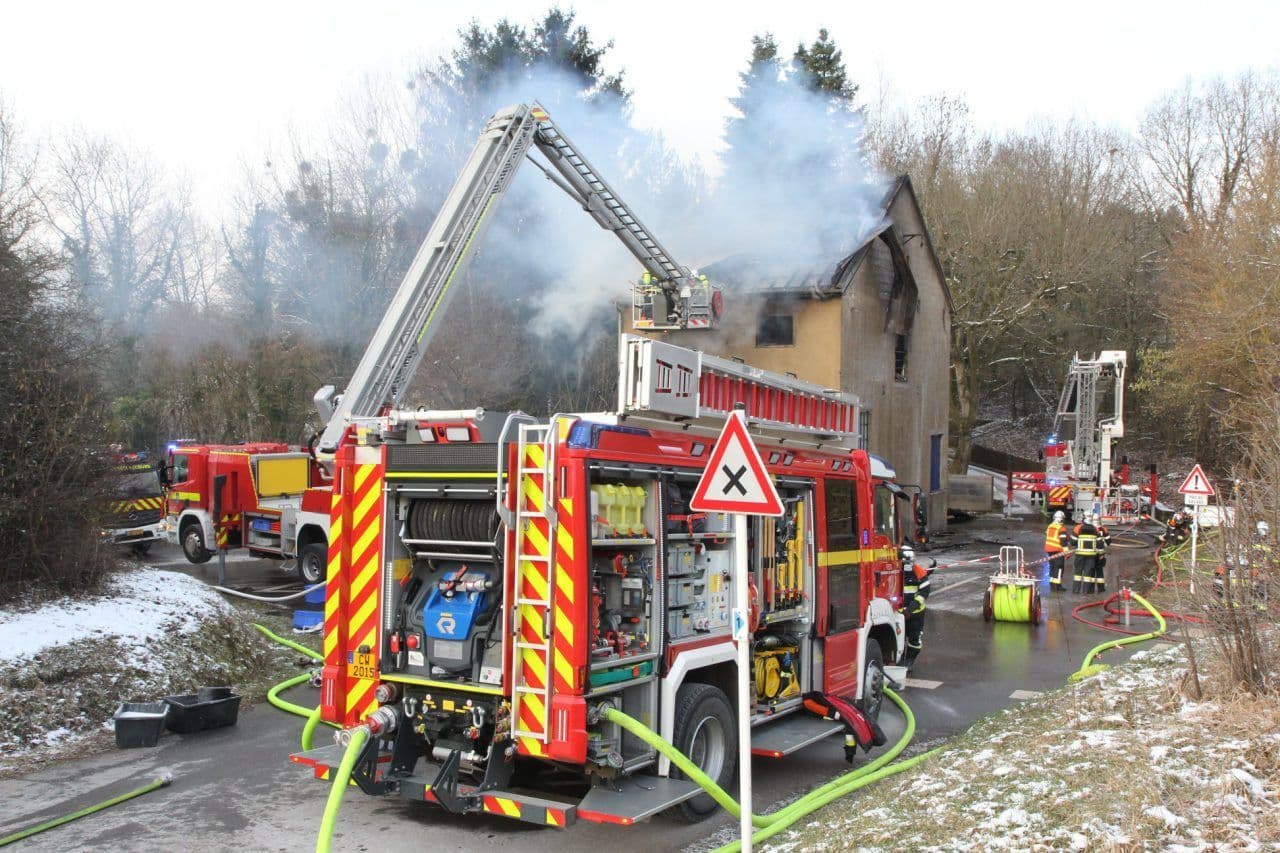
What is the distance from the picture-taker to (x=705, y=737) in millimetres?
6453

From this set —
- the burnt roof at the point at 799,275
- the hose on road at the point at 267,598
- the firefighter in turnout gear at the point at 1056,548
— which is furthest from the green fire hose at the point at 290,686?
the burnt roof at the point at 799,275

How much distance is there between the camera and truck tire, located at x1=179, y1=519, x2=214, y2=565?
744 inches

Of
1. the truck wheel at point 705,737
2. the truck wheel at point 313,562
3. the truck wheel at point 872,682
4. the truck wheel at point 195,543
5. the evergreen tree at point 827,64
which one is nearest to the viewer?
the truck wheel at point 705,737

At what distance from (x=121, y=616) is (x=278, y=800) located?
393 centimetres

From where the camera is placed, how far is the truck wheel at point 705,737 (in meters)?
6.12

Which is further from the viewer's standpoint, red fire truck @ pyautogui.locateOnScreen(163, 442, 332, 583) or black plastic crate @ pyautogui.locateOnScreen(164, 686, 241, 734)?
red fire truck @ pyautogui.locateOnScreen(163, 442, 332, 583)

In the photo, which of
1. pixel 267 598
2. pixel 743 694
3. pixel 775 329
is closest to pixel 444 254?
pixel 743 694

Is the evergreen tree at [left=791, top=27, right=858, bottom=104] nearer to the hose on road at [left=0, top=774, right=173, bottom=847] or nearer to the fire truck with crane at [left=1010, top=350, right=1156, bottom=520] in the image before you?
the fire truck with crane at [left=1010, top=350, right=1156, bottom=520]

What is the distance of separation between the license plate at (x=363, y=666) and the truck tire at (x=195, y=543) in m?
14.1

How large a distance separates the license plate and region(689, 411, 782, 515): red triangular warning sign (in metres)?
2.34

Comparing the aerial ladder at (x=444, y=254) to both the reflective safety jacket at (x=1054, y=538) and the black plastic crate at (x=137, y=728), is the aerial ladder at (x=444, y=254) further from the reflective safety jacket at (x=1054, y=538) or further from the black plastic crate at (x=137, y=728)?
the reflective safety jacket at (x=1054, y=538)

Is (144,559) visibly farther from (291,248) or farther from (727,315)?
(727,315)

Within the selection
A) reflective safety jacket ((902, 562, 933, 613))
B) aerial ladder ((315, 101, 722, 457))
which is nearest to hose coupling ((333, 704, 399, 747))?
aerial ladder ((315, 101, 722, 457))

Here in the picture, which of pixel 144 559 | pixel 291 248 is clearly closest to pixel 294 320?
pixel 291 248
